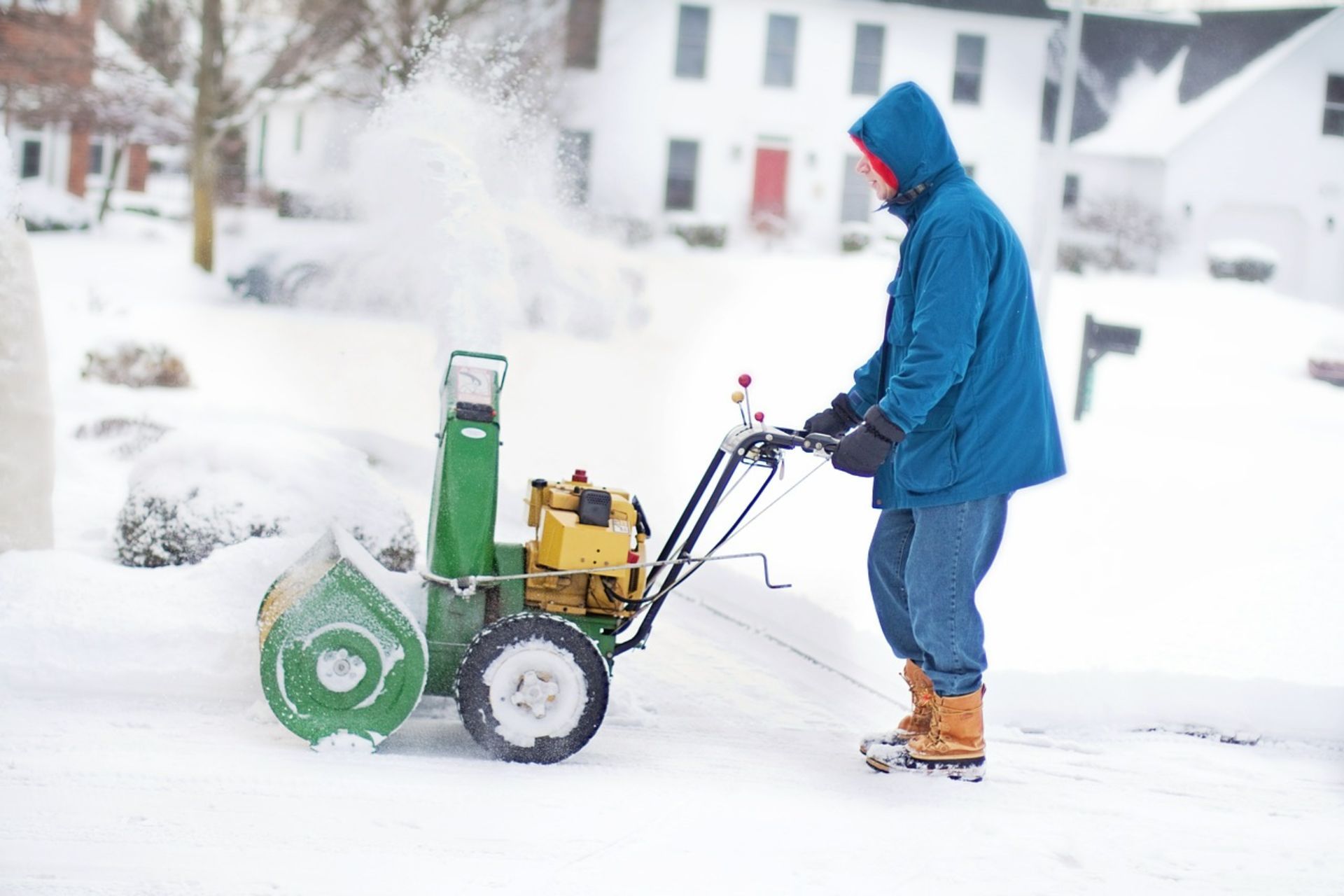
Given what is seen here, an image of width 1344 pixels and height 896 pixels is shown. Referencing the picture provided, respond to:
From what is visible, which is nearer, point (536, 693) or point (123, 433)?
point (536, 693)

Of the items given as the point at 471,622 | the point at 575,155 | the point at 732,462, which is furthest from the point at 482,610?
the point at 575,155

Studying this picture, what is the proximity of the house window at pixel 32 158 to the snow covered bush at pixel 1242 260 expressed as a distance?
5.62 metres

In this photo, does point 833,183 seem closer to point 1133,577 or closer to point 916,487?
point 1133,577

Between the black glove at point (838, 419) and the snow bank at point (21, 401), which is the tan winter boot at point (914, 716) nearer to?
the black glove at point (838, 419)

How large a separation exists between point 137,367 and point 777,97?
159 inches

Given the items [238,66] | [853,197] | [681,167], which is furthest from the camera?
[238,66]

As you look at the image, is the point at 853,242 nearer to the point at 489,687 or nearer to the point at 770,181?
the point at 770,181

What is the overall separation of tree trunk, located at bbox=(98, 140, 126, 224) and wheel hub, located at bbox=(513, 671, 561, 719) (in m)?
5.32

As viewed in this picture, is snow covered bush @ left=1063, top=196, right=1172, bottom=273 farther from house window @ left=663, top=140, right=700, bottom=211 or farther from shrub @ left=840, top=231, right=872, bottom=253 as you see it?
house window @ left=663, top=140, right=700, bottom=211

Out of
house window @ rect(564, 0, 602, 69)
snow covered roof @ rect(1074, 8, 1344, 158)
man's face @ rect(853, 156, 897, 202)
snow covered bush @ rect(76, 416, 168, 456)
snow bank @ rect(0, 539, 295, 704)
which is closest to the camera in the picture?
man's face @ rect(853, 156, 897, 202)

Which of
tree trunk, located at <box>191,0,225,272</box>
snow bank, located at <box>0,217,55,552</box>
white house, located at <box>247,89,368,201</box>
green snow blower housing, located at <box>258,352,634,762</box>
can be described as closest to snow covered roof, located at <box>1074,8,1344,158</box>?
white house, located at <box>247,89,368,201</box>

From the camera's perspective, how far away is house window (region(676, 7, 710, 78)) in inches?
220

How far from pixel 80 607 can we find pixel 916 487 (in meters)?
2.17

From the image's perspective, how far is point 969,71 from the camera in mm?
5523
